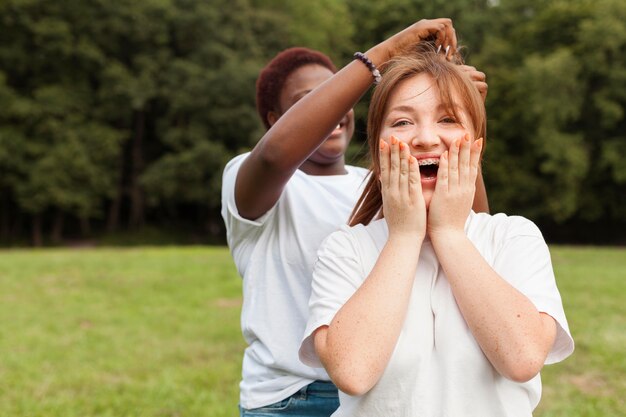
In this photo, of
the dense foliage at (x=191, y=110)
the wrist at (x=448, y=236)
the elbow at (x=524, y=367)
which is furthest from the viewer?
the dense foliage at (x=191, y=110)

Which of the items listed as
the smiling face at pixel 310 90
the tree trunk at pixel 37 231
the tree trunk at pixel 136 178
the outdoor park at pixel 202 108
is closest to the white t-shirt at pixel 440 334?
the smiling face at pixel 310 90

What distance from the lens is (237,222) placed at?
2.04 meters

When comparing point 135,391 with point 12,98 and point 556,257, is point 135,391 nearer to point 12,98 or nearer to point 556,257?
point 556,257

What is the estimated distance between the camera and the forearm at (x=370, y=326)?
4.48 feet

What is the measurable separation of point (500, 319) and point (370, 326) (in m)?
0.26

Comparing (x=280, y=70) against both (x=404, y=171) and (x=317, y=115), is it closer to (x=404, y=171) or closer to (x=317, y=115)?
(x=317, y=115)

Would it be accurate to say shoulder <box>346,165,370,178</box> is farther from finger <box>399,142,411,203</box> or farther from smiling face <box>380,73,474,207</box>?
finger <box>399,142,411,203</box>

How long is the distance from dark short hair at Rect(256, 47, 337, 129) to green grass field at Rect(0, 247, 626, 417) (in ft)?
10.4

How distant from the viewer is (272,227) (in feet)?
6.93

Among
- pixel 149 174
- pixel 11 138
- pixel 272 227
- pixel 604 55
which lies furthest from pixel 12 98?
pixel 272 227

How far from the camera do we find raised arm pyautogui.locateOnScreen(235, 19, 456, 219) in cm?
169

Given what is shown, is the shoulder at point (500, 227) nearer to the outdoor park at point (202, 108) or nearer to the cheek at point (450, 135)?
the cheek at point (450, 135)

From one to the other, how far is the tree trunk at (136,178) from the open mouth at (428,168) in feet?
106

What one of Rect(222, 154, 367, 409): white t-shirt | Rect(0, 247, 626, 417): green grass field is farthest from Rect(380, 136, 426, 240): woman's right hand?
Rect(0, 247, 626, 417): green grass field
